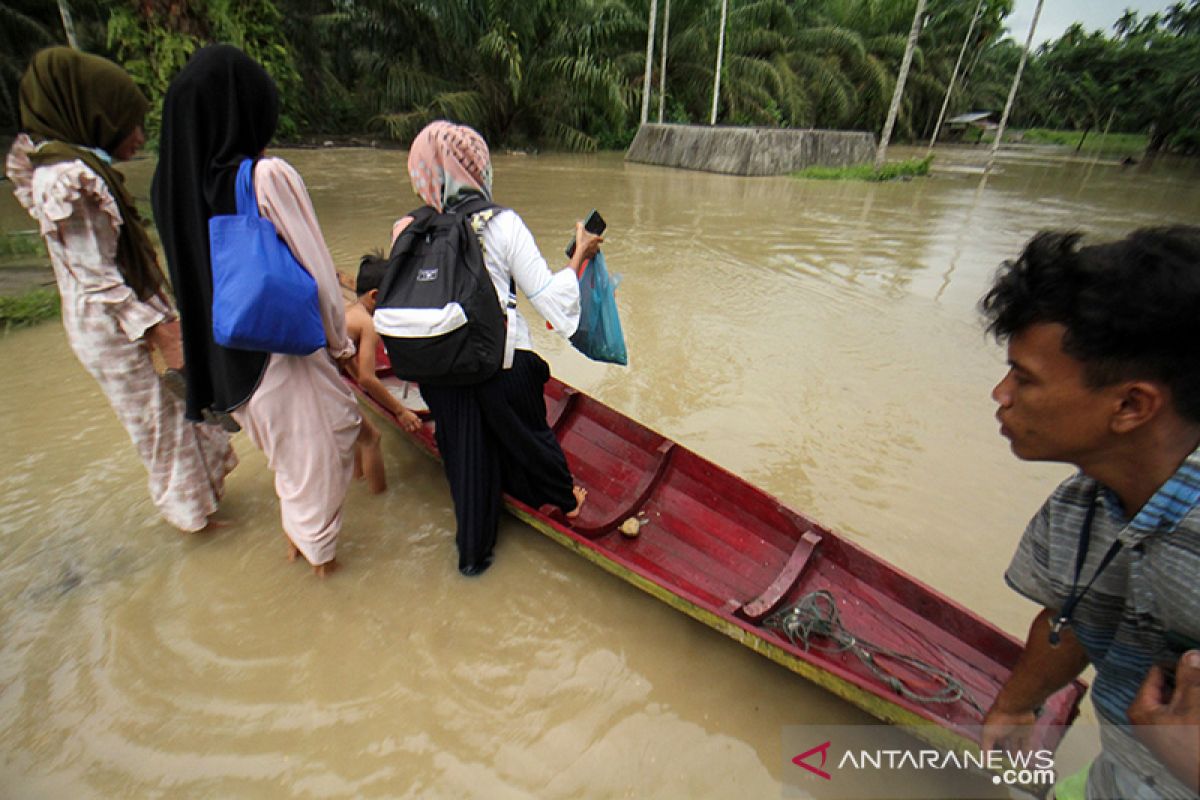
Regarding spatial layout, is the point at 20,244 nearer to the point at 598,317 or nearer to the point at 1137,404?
the point at 598,317

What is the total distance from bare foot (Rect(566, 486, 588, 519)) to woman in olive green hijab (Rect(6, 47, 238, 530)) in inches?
67.2

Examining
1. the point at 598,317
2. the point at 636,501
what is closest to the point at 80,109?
the point at 598,317

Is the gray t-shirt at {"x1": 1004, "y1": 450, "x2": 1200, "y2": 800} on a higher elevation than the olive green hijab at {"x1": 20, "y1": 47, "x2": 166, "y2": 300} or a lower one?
lower

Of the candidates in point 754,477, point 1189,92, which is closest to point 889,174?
point 754,477

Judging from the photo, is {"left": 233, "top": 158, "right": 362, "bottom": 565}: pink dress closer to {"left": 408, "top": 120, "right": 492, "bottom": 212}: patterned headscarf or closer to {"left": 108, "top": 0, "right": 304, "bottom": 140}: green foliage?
{"left": 408, "top": 120, "right": 492, "bottom": 212}: patterned headscarf

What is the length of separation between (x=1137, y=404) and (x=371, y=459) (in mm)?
2874

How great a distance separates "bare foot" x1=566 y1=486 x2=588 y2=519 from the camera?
2518 mm

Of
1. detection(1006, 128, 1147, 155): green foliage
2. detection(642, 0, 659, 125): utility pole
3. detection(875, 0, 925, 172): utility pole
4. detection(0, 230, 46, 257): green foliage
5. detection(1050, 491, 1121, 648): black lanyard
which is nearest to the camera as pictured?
detection(1050, 491, 1121, 648): black lanyard

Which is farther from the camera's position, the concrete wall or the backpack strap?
the concrete wall

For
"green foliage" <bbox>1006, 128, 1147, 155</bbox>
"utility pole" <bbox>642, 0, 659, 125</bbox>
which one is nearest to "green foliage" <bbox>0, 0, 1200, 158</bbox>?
"utility pole" <bbox>642, 0, 659, 125</bbox>

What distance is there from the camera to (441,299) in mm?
1777

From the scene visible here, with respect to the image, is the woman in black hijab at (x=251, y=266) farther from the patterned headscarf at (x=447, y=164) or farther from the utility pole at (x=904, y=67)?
the utility pole at (x=904, y=67)

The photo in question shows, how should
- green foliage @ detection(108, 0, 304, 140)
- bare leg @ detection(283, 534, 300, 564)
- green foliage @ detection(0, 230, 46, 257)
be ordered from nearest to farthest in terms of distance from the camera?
bare leg @ detection(283, 534, 300, 564)
green foliage @ detection(0, 230, 46, 257)
green foliage @ detection(108, 0, 304, 140)

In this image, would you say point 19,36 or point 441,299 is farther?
point 19,36
